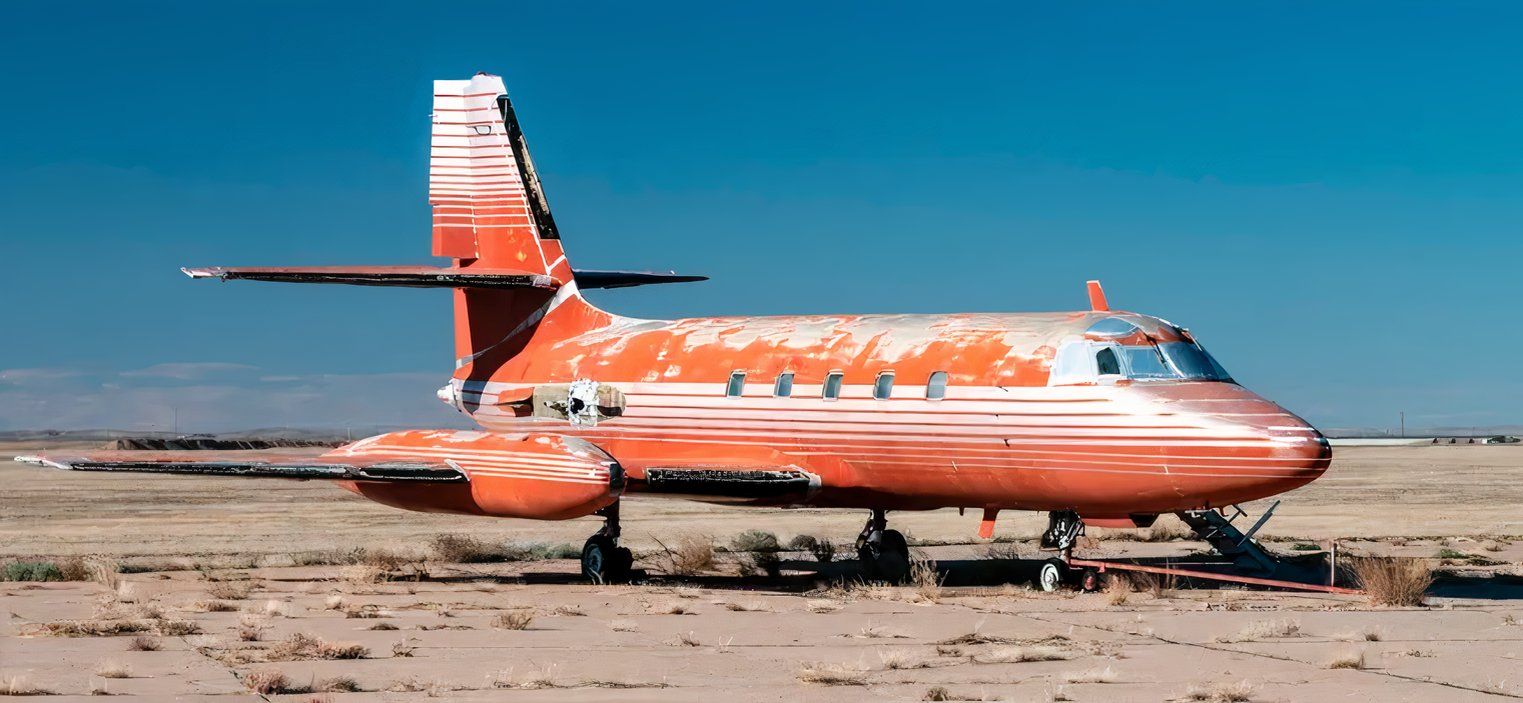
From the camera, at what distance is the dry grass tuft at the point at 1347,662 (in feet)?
45.7

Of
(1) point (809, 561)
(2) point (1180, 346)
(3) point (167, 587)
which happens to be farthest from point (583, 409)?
(2) point (1180, 346)

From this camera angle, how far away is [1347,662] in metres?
14.0

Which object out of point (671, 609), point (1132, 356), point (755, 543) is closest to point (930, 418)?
point (1132, 356)

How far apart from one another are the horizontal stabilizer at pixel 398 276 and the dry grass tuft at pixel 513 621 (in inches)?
373

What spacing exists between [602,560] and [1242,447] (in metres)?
9.00

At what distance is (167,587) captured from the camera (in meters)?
21.9

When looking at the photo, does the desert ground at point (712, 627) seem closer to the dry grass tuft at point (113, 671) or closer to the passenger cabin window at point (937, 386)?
the dry grass tuft at point (113, 671)

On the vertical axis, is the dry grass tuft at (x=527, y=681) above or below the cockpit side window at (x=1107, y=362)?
below

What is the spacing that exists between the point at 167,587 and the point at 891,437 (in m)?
9.21

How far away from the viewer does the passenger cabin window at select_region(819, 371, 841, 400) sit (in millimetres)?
22438

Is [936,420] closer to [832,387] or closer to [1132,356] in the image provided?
[832,387]

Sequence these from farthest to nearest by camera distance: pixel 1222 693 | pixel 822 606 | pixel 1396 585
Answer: pixel 822 606 → pixel 1396 585 → pixel 1222 693

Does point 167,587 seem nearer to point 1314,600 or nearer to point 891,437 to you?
point 891,437

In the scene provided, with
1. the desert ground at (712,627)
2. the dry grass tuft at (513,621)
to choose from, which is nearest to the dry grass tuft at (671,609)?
the desert ground at (712,627)
